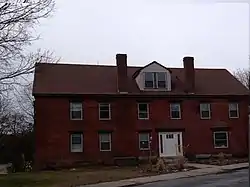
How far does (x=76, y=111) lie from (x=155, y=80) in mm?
7123

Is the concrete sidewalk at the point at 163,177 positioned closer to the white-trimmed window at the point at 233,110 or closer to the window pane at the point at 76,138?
the white-trimmed window at the point at 233,110

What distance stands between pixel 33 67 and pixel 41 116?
13.9m

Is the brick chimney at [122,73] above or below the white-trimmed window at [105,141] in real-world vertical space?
above

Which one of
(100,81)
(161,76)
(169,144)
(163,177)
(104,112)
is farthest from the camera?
(100,81)

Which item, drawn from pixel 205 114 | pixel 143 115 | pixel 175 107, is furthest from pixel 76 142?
pixel 205 114

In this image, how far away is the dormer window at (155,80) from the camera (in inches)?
1485

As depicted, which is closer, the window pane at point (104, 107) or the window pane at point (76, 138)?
the window pane at point (76, 138)

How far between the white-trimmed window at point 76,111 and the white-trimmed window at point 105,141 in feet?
7.27

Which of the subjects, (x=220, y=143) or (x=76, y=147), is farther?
(x=220, y=143)

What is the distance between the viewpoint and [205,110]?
125 ft

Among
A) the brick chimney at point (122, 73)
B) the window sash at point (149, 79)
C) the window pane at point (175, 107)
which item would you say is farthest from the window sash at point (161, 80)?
the brick chimney at point (122, 73)

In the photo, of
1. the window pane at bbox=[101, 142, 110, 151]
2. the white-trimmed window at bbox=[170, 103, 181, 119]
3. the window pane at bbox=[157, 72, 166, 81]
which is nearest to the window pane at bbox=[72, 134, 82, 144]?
the window pane at bbox=[101, 142, 110, 151]

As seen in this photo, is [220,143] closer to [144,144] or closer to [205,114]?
[205,114]

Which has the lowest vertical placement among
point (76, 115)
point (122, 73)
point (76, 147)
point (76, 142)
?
point (76, 147)
